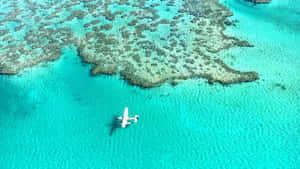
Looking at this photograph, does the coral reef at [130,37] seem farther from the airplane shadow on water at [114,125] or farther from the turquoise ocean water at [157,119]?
the airplane shadow on water at [114,125]

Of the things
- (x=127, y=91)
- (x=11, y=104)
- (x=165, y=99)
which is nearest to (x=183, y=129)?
(x=165, y=99)

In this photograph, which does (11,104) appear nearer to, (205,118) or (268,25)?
(205,118)

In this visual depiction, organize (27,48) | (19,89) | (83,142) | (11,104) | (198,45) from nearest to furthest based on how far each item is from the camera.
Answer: (83,142)
(11,104)
(19,89)
(198,45)
(27,48)

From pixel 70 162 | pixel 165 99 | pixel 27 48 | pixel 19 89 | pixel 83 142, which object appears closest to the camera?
pixel 70 162

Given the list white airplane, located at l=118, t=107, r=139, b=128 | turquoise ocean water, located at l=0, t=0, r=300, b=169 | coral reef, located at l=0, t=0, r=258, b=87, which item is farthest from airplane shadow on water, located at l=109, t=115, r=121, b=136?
coral reef, located at l=0, t=0, r=258, b=87

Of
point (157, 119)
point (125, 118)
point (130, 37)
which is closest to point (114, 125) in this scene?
point (125, 118)

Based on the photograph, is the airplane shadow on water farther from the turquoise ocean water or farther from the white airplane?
the white airplane

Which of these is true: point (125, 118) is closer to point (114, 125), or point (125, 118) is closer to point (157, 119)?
point (114, 125)

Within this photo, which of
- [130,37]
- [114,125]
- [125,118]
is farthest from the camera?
[130,37]
